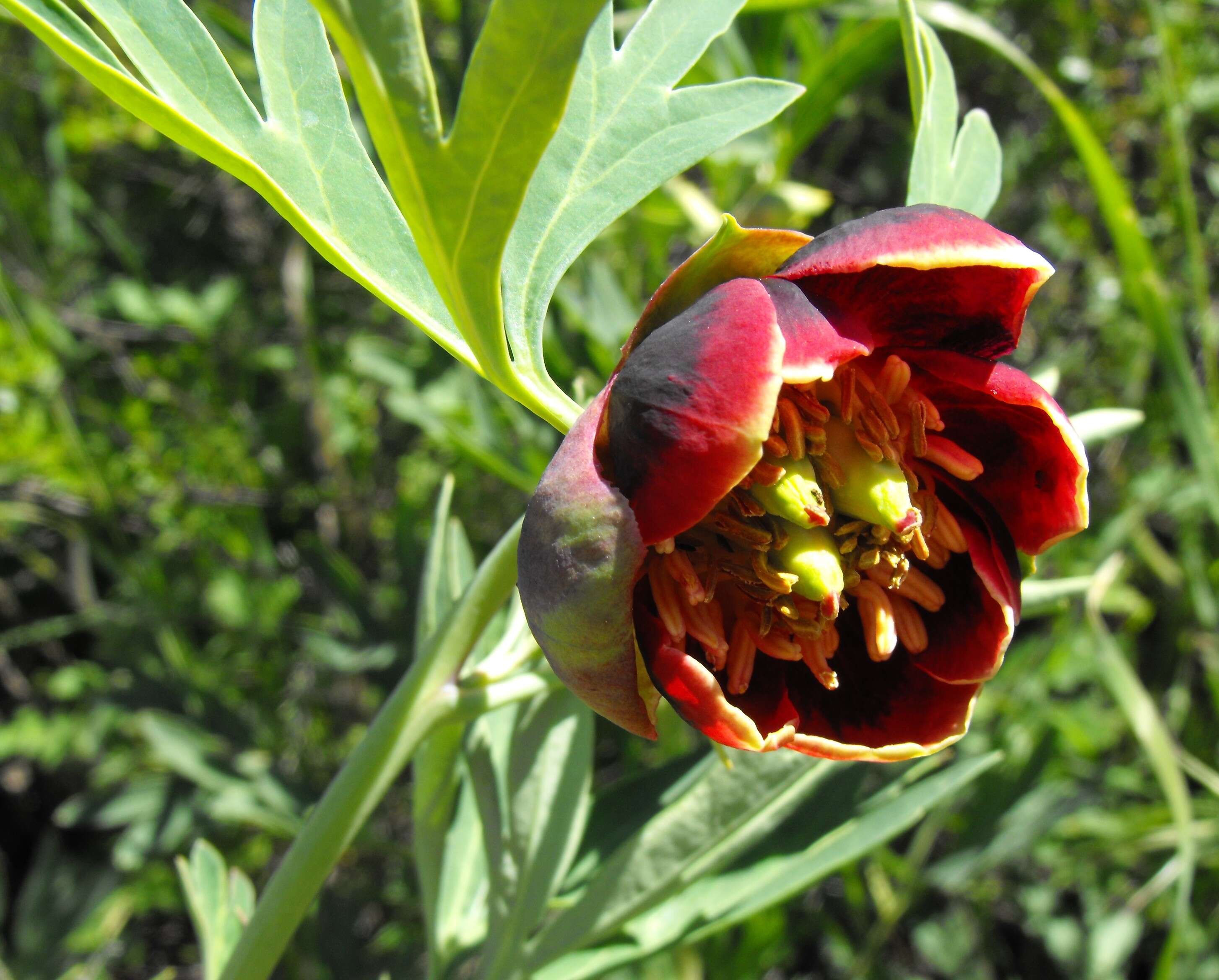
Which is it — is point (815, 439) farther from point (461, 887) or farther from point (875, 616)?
point (461, 887)

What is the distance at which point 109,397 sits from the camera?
8.92 feet

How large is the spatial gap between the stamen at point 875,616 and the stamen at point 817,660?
38mm

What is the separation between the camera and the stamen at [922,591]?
85 centimetres

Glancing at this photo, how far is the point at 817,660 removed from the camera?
0.81 metres

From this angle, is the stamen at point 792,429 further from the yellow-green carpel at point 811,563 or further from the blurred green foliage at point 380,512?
the blurred green foliage at point 380,512

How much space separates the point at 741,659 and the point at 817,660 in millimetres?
77

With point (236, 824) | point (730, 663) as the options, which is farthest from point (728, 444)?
point (236, 824)

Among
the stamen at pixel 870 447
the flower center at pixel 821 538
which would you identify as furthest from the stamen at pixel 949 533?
the stamen at pixel 870 447

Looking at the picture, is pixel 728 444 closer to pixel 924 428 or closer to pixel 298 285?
pixel 924 428

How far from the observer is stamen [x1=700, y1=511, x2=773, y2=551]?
76cm

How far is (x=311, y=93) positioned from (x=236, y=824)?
2.00 m

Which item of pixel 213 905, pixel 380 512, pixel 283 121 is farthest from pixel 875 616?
pixel 380 512

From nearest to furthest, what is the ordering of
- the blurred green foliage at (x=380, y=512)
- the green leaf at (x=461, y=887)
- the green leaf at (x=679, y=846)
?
the green leaf at (x=679, y=846), the green leaf at (x=461, y=887), the blurred green foliage at (x=380, y=512)

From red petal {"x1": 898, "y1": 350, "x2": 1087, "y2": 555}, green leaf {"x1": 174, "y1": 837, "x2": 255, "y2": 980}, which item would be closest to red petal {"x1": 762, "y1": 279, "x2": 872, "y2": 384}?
red petal {"x1": 898, "y1": 350, "x2": 1087, "y2": 555}
